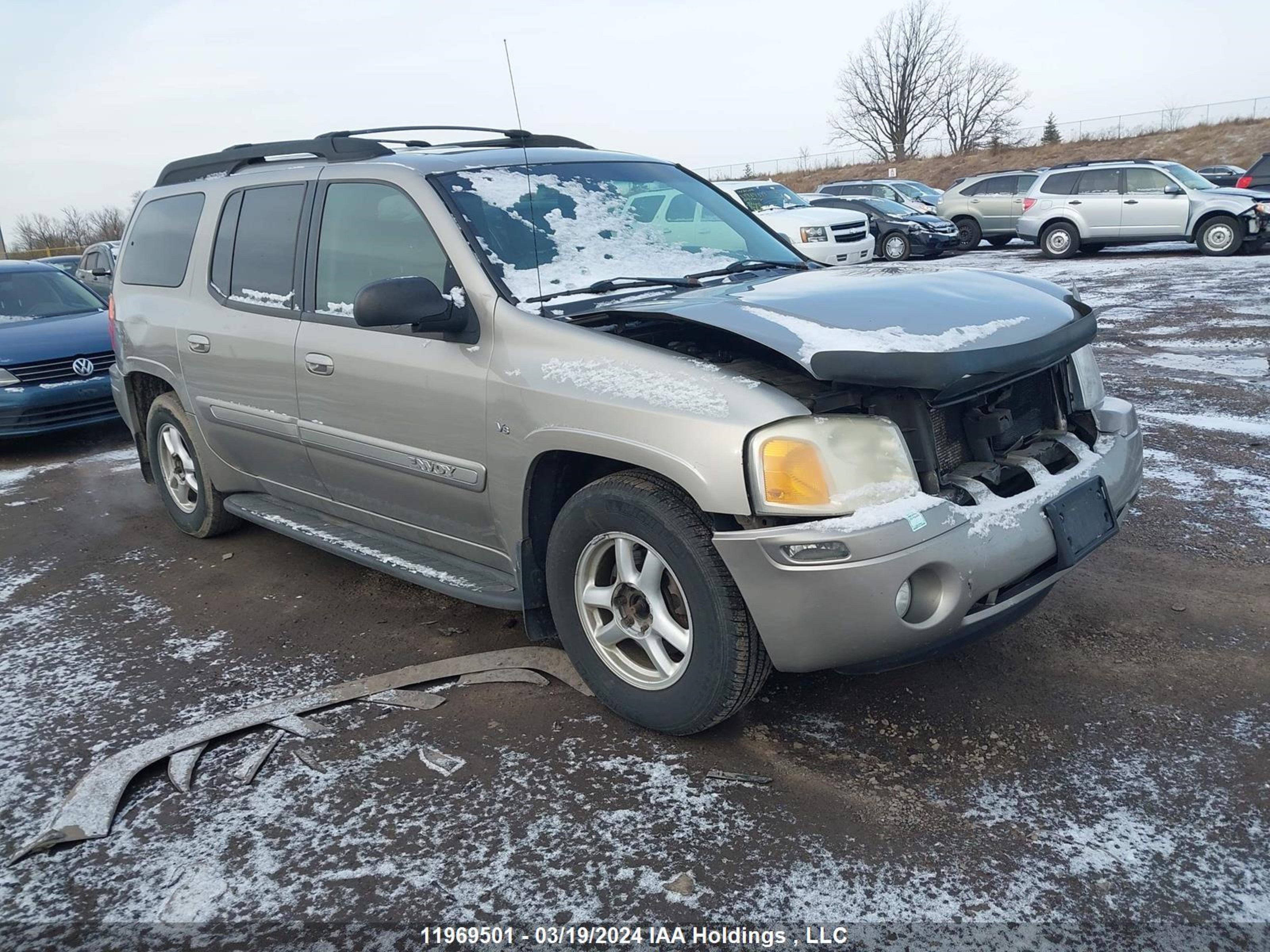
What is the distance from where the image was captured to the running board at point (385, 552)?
11.6ft

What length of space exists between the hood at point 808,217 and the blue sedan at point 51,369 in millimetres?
10220

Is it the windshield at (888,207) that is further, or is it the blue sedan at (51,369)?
the windshield at (888,207)

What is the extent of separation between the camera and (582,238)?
3.82 meters

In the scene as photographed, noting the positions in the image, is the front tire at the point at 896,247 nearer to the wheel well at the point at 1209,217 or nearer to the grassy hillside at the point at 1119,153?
the wheel well at the point at 1209,217

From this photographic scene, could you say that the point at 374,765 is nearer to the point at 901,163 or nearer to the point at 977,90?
the point at 901,163

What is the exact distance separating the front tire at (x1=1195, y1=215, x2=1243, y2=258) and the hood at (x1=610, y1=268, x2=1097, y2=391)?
1614cm

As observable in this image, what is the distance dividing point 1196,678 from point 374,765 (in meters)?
2.64

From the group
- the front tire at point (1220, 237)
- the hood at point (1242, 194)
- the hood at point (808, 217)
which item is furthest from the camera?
the front tire at point (1220, 237)

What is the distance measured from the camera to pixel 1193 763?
9.34ft

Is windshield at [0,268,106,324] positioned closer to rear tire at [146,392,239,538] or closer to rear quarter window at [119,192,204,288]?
rear quarter window at [119,192,204,288]

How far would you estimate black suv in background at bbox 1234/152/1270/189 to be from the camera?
1903cm

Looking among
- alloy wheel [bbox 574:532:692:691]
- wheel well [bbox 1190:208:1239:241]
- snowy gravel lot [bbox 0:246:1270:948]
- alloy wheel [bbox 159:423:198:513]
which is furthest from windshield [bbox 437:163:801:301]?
wheel well [bbox 1190:208:1239:241]

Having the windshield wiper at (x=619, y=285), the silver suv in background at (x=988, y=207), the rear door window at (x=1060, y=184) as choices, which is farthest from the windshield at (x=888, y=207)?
the windshield wiper at (x=619, y=285)

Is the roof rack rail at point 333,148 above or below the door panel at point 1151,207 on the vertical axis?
above
